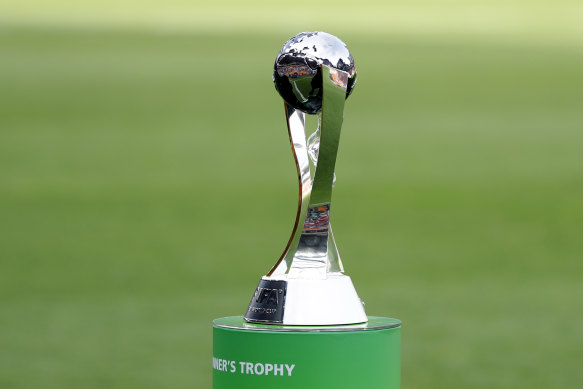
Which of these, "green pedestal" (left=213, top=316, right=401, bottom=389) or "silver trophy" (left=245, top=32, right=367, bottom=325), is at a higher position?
"silver trophy" (left=245, top=32, right=367, bottom=325)

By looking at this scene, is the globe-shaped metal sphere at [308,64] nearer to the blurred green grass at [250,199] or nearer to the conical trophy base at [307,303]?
the conical trophy base at [307,303]

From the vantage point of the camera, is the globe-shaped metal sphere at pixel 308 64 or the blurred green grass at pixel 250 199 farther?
the blurred green grass at pixel 250 199


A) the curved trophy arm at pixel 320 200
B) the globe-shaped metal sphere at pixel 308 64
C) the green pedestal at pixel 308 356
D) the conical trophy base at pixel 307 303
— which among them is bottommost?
the green pedestal at pixel 308 356

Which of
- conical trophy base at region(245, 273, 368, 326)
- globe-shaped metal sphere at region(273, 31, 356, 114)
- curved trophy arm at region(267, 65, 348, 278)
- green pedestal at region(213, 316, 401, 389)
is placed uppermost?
globe-shaped metal sphere at region(273, 31, 356, 114)

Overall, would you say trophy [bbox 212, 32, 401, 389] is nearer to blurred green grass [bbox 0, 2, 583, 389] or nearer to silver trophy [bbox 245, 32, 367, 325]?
silver trophy [bbox 245, 32, 367, 325]

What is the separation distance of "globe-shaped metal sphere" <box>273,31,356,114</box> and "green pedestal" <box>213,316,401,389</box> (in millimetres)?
575

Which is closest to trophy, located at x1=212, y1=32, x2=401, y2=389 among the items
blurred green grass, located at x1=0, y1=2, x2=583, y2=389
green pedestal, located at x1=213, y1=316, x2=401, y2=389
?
green pedestal, located at x1=213, y1=316, x2=401, y2=389

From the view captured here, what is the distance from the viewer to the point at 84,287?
26.1 feet

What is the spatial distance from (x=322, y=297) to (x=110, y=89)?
11.1 metres

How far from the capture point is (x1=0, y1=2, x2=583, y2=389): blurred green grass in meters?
6.82

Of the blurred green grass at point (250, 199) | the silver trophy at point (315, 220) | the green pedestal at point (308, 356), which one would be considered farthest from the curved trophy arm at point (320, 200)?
the blurred green grass at point (250, 199)

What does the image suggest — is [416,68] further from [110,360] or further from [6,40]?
[110,360]

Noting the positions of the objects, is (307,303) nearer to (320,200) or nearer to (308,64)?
(320,200)

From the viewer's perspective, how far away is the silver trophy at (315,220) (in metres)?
2.25
